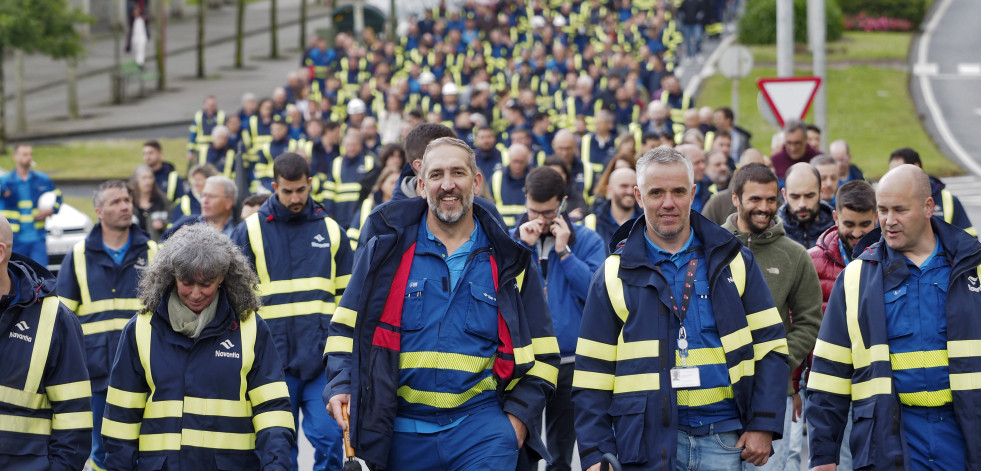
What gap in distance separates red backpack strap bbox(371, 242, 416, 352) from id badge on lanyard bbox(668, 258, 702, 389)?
116 cm

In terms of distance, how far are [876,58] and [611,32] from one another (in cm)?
1284

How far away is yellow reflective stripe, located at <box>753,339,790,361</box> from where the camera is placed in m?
5.80

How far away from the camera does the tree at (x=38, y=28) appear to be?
106 feet

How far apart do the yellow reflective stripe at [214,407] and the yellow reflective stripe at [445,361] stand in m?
0.86

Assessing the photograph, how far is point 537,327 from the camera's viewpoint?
6.01 m

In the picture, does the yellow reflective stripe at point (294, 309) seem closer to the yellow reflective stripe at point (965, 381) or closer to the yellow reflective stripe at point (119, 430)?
the yellow reflective stripe at point (119, 430)

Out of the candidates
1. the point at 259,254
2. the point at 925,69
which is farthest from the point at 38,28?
the point at 925,69

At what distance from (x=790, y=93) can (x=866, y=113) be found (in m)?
21.5

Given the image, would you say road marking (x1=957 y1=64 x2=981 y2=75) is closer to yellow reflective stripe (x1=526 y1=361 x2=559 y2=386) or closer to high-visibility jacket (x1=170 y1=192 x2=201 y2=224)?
high-visibility jacket (x1=170 y1=192 x2=201 y2=224)

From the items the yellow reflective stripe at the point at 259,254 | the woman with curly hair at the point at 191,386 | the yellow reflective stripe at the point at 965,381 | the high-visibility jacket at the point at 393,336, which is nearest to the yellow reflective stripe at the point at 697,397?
the high-visibility jacket at the point at 393,336

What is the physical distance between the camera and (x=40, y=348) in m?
6.00

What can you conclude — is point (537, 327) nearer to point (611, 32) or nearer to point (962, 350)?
point (962, 350)

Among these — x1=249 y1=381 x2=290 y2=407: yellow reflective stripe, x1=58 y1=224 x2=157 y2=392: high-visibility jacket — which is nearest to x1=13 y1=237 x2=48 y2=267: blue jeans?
x1=58 y1=224 x2=157 y2=392: high-visibility jacket

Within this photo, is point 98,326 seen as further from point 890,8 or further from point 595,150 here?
point 890,8
